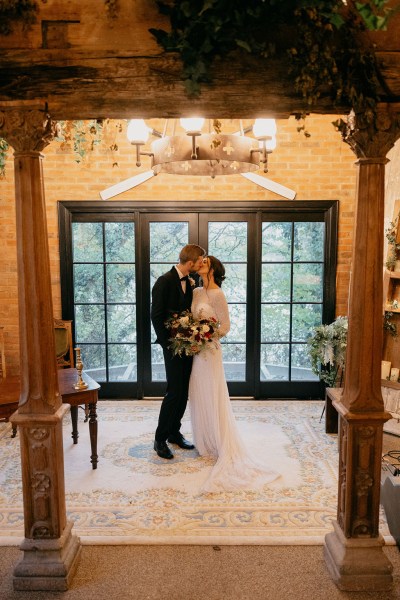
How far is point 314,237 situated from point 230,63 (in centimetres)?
404

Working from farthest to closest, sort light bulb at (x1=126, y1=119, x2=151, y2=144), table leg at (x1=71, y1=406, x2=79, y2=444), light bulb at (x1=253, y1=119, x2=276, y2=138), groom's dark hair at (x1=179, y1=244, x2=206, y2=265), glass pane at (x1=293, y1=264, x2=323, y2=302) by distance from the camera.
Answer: glass pane at (x1=293, y1=264, x2=323, y2=302) → table leg at (x1=71, y1=406, x2=79, y2=444) → groom's dark hair at (x1=179, y1=244, x2=206, y2=265) → light bulb at (x1=126, y1=119, x2=151, y2=144) → light bulb at (x1=253, y1=119, x2=276, y2=138)

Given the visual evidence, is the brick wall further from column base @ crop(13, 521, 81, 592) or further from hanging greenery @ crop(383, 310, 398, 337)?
column base @ crop(13, 521, 81, 592)

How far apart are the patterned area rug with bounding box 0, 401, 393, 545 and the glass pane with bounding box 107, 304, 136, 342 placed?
120 centimetres

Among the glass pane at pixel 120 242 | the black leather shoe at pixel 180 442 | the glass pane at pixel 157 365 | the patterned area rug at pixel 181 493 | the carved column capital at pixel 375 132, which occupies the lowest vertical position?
the patterned area rug at pixel 181 493

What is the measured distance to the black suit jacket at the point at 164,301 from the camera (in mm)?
4703

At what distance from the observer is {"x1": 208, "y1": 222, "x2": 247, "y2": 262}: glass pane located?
6.49 meters

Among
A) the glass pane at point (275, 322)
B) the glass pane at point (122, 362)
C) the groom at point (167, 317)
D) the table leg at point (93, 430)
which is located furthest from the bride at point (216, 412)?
the glass pane at point (122, 362)

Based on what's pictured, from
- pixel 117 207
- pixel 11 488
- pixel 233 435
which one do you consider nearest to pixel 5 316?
pixel 117 207

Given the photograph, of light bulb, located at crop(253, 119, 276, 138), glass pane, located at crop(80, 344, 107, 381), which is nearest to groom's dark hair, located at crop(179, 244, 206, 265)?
light bulb, located at crop(253, 119, 276, 138)

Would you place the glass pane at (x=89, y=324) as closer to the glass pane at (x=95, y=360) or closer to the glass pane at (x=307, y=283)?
the glass pane at (x=95, y=360)

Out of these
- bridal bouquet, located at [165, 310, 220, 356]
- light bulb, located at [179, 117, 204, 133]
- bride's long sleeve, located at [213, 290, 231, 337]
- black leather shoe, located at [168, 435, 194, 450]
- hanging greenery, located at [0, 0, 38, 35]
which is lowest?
black leather shoe, located at [168, 435, 194, 450]

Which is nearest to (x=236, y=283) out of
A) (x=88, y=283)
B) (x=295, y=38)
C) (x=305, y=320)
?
(x=305, y=320)

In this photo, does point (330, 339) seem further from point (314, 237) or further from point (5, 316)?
point (5, 316)

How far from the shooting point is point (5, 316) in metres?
6.49
